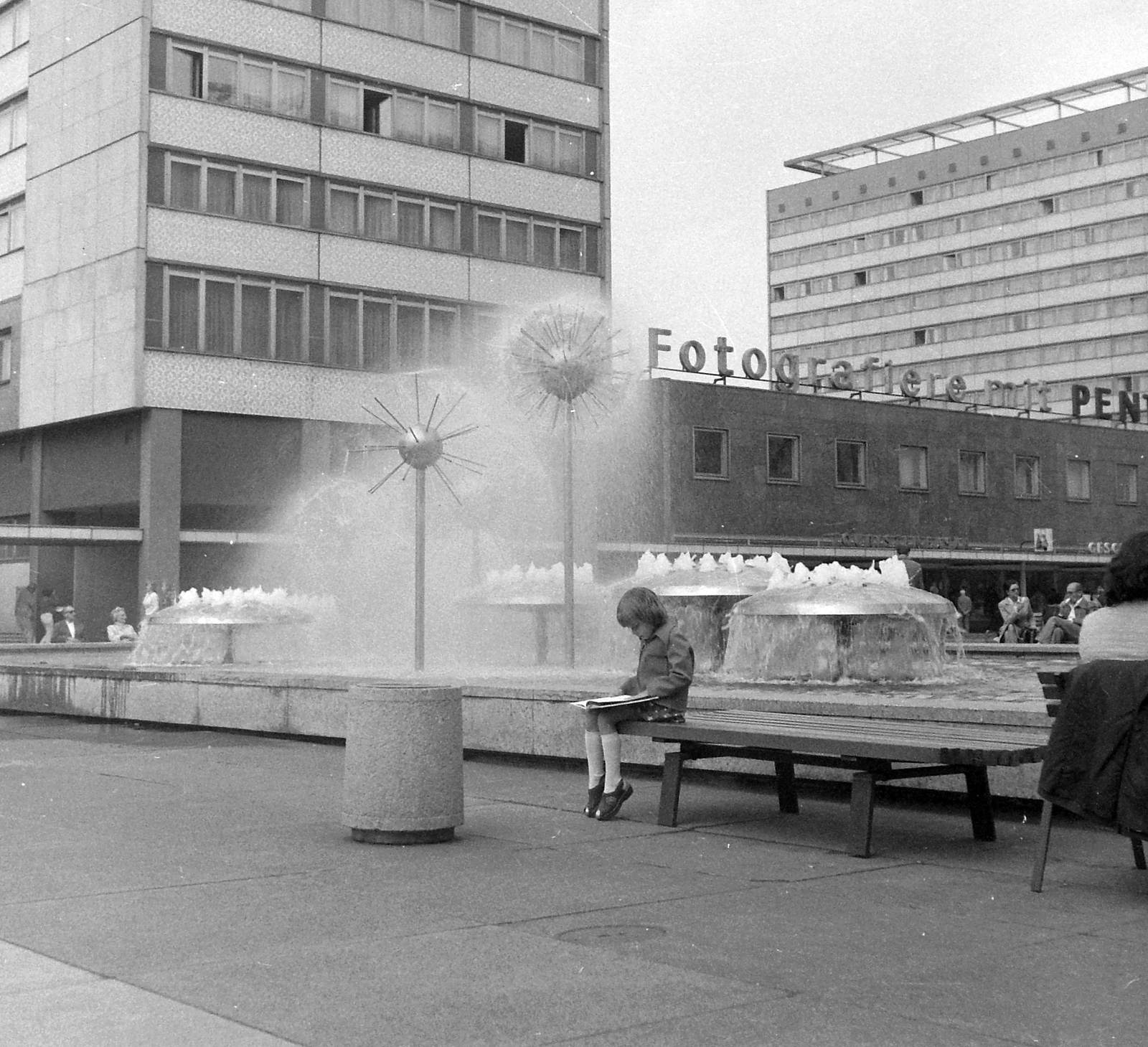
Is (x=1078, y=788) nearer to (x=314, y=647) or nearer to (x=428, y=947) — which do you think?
(x=428, y=947)

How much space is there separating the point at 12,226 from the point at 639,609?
1685 inches

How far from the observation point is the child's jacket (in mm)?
9461

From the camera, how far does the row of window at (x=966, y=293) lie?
96.1 m

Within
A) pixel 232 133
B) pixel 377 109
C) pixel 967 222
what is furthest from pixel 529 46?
pixel 967 222

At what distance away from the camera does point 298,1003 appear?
525 cm

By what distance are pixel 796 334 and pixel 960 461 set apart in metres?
53.1

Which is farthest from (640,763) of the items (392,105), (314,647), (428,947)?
(392,105)

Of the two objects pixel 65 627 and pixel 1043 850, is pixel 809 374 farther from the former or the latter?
pixel 1043 850

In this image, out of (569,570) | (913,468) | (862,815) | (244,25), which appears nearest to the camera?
(862,815)

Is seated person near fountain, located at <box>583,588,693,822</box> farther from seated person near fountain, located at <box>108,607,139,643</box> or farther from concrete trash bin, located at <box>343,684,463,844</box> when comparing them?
seated person near fountain, located at <box>108,607,139,643</box>

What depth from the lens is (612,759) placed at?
9.50m

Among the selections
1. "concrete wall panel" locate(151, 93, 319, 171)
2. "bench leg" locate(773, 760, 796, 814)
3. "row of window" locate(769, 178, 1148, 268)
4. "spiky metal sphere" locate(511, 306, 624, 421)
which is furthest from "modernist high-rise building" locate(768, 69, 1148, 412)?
"bench leg" locate(773, 760, 796, 814)

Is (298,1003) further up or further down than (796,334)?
further down

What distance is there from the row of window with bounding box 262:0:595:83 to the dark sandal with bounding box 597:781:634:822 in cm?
4053
